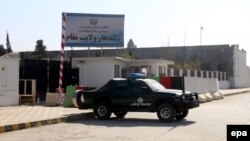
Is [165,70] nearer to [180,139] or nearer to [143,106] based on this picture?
[143,106]

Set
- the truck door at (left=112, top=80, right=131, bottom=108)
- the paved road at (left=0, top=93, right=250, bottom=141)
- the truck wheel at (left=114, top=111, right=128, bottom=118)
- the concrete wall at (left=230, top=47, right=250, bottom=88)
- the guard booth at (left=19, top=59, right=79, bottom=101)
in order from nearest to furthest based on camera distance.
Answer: the paved road at (left=0, top=93, right=250, bottom=141), the truck door at (left=112, top=80, right=131, bottom=108), the truck wheel at (left=114, top=111, right=128, bottom=118), the guard booth at (left=19, top=59, right=79, bottom=101), the concrete wall at (left=230, top=47, right=250, bottom=88)

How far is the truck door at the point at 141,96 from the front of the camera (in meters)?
17.2

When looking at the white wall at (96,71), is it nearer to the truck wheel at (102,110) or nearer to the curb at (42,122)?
the curb at (42,122)

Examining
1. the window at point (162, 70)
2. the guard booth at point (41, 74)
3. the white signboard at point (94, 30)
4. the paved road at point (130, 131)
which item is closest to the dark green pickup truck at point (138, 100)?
the paved road at point (130, 131)

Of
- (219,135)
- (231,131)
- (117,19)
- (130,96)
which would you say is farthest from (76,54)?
(231,131)

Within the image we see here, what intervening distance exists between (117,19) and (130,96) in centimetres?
2000

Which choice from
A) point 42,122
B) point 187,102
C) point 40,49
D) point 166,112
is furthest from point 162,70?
point 40,49

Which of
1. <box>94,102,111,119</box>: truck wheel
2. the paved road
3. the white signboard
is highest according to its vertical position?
the white signboard

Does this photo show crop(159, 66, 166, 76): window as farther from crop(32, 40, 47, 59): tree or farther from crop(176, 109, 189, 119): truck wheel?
crop(32, 40, 47, 59): tree

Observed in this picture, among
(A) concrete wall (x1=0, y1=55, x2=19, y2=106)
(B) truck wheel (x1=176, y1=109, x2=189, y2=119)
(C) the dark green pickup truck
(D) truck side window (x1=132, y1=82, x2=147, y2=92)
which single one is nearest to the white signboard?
(A) concrete wall (x1=0, y1=55, x2=19, y2=106)

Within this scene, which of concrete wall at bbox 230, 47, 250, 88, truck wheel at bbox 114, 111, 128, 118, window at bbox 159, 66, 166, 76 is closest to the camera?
truck wheel at bbox 114, 111, 128, 118

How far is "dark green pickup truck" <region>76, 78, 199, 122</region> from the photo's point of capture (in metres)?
16.7

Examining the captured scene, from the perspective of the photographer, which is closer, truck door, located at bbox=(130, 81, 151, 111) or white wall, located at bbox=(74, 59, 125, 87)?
truck door, located at bbox=(130, 81, 151, 111)

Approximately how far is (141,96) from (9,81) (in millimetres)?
8161
